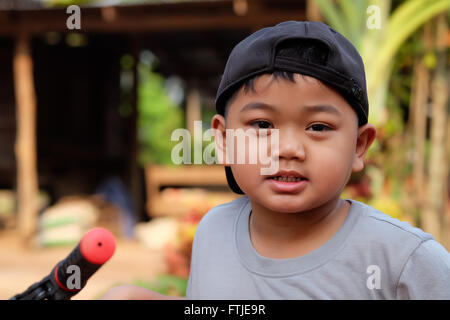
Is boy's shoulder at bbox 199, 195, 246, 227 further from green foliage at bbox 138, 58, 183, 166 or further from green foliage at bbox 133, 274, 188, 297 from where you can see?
green foliage at bbox 138, 58, 183, 166

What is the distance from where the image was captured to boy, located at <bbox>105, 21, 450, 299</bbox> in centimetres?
99

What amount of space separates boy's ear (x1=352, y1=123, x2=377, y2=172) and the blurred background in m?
0.63

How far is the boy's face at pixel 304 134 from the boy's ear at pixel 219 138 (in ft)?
0.62

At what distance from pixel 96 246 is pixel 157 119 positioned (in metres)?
17.5

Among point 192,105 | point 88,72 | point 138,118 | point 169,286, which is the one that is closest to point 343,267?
point 169,286

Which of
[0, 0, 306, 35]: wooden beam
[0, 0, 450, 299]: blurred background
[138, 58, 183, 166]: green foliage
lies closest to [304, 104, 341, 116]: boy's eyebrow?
[0, 0, 450, 299]: blurred background

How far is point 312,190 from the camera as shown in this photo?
1024mm

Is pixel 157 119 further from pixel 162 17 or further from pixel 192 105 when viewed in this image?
pixel 162 17

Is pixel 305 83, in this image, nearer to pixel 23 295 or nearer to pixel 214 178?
pixel 23 295

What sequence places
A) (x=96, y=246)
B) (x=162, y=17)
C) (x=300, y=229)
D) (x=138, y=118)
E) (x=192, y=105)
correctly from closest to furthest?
(x=96, y=246) → (x=300, y=229) → (x=162, y=17) → (x=138, y=118) → (x=192, y=105)

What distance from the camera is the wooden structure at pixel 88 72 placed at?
19.3 feet

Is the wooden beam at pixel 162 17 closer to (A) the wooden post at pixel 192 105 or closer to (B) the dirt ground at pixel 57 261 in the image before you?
(B) the dirt ground at pixel 57 261

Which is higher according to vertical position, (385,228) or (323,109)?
(323,109)

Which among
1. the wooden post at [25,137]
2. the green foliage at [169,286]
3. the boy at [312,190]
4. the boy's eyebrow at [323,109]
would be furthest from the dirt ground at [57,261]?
the boy's eyebrow at [323,109]
